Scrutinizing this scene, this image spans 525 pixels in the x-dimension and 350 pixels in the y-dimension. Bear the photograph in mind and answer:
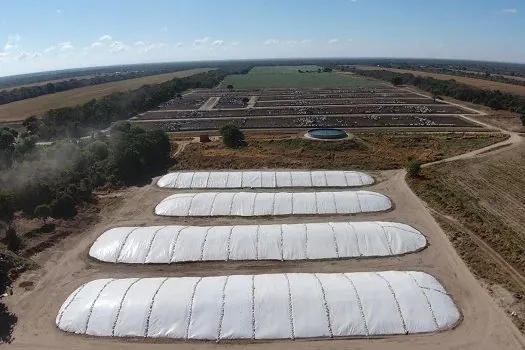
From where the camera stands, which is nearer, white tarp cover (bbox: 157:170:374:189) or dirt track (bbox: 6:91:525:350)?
dirt track (bbox: 6:91:525:350)

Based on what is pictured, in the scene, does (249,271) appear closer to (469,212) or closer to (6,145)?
(469,212)

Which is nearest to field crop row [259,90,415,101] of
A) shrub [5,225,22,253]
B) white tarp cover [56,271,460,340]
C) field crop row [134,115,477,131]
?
field crop row [134,115,477,131]

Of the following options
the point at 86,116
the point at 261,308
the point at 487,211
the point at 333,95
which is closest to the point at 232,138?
the point at 487,211

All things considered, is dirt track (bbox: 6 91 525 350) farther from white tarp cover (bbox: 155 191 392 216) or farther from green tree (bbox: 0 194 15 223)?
green tree (bbox: 0 194 15 223)

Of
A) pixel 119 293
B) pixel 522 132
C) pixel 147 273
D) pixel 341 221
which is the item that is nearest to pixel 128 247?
pixel 147 273

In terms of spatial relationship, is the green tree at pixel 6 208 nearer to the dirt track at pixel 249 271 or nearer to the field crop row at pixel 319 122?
the dirt track at pixel 249 271

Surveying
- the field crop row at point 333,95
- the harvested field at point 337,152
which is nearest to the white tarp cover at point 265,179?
the harvested field at point 337,152
